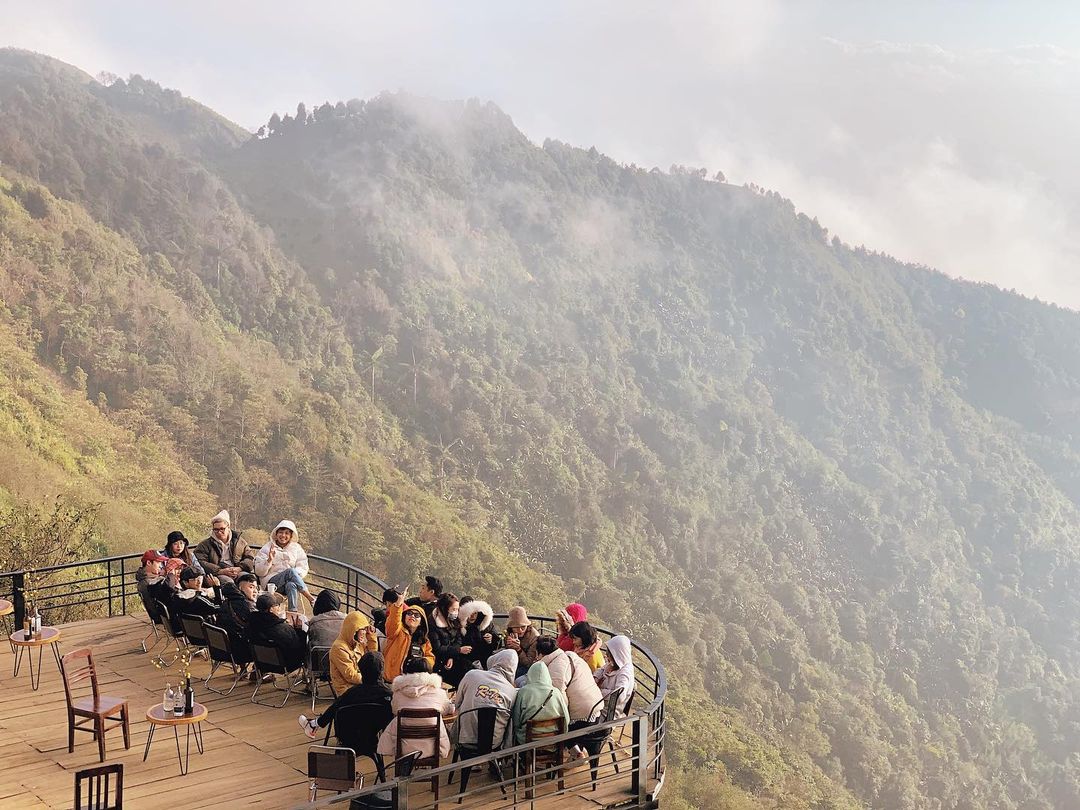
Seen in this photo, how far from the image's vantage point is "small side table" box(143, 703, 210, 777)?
25.7ft

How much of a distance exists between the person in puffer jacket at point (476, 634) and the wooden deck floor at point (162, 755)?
1.28m

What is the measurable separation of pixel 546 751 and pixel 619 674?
95cm

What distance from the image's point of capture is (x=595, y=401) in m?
99.4

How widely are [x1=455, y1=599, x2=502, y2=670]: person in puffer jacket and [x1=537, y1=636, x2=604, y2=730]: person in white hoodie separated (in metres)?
1.35

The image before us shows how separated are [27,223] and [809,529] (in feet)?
241

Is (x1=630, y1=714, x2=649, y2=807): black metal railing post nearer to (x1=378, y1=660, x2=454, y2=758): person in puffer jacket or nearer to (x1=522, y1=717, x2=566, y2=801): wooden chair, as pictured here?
(x1=522, y1=717, x2=566, y2=801): wooden chair

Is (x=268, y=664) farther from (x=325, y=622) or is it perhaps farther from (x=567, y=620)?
(x=567, y=620)

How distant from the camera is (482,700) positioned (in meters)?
7.62

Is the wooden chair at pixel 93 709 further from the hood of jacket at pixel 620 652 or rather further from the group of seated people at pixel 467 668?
the hood of jacket at pixel 620 652

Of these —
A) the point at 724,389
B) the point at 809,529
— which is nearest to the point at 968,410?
the point at 724,389

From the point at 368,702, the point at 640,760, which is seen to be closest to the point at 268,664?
the point at 368,702

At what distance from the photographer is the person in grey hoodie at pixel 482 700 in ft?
25.0

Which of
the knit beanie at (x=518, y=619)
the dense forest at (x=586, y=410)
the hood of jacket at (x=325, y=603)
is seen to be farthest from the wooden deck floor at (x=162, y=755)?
the dense forest at (x=586, y=410)

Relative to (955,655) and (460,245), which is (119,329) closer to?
(460,245)
